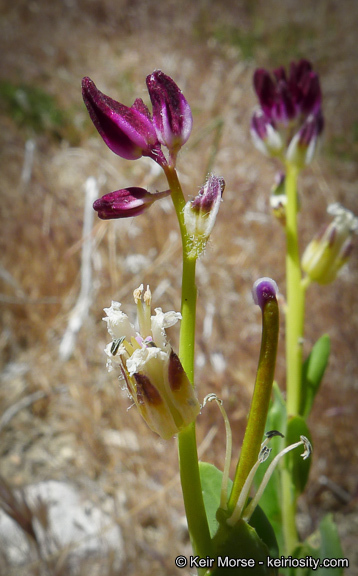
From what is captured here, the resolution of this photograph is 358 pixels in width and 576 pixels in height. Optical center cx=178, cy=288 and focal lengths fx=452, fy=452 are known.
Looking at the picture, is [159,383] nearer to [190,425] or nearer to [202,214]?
[190,425]

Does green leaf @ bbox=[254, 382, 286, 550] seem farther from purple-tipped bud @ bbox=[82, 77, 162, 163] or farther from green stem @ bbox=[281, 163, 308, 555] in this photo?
purple-tipped bud @ bbox=[82, 77, 162, 163]

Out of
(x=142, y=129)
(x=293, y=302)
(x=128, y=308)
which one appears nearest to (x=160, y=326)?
(x=142, y=129)

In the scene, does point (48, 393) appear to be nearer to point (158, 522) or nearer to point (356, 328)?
point (158, 522)

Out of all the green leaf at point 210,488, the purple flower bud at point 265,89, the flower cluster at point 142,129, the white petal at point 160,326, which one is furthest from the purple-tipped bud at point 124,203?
the purple flower bud at point 265,89

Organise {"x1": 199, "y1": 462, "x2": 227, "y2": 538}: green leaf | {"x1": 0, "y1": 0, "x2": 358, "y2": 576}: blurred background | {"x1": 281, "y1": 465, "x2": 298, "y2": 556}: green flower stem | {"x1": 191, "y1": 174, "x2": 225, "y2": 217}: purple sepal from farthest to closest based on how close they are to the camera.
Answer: {"x1": 0, "y1": 0, "x2": 358, "y2": 576}: blurred background
{"x1": 281, "y1": 465, "x2": 298, "y2": 556}: green flower stem
{"x1": 199, "y1": 462, "x2": 227, "y2": 538}: green leaf
{"x1": 191, "y1": 174, "x2": 225, "y2": 217}: purple sepal

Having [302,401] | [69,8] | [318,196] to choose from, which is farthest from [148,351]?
[69,8]

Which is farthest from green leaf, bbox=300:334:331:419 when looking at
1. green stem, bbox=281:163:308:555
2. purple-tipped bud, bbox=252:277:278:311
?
purple-tipped bud, bbox=252:277:278:311

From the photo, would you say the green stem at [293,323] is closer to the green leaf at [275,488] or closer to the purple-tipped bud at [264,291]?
the green leaf at [275,488]
